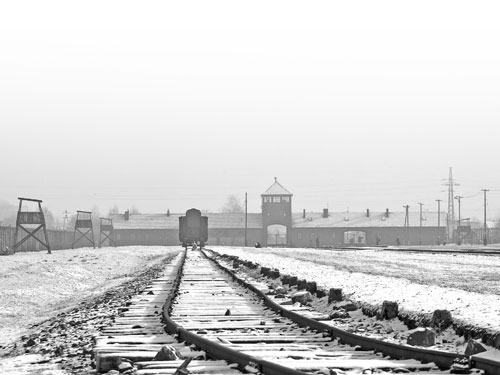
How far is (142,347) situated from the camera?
7047 mm

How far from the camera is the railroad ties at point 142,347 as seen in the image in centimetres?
585

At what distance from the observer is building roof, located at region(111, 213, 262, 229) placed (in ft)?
393

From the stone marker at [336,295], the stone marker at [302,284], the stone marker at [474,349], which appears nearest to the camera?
the stone marker at [474,349]

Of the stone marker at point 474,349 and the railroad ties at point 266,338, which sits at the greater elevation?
the stone marker at point 474,349

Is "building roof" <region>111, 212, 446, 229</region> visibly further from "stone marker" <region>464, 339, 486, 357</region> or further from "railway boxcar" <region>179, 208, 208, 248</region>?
"stone marker" <region>464, 339, 486, 357</region>

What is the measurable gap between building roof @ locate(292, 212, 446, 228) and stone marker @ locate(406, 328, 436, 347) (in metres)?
113

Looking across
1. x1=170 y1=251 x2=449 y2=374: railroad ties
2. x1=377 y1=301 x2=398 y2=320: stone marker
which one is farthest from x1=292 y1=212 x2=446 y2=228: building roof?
x1=377 y1=301 x2=398 y2=320: stone marker

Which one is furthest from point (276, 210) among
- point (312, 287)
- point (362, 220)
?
point (312, 287)

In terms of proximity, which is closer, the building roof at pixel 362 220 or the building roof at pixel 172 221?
the building roof at pixel 172 221

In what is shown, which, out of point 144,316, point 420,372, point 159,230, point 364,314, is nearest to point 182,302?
point 144,316

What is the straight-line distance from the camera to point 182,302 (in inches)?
472

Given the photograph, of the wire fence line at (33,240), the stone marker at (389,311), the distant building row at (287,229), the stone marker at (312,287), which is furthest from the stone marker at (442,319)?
the distant building row at (287,229)

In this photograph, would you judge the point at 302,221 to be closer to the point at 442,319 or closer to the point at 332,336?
the point at 442,319

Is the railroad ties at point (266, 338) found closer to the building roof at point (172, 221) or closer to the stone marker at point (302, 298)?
the stone marker at point (302, 298)
